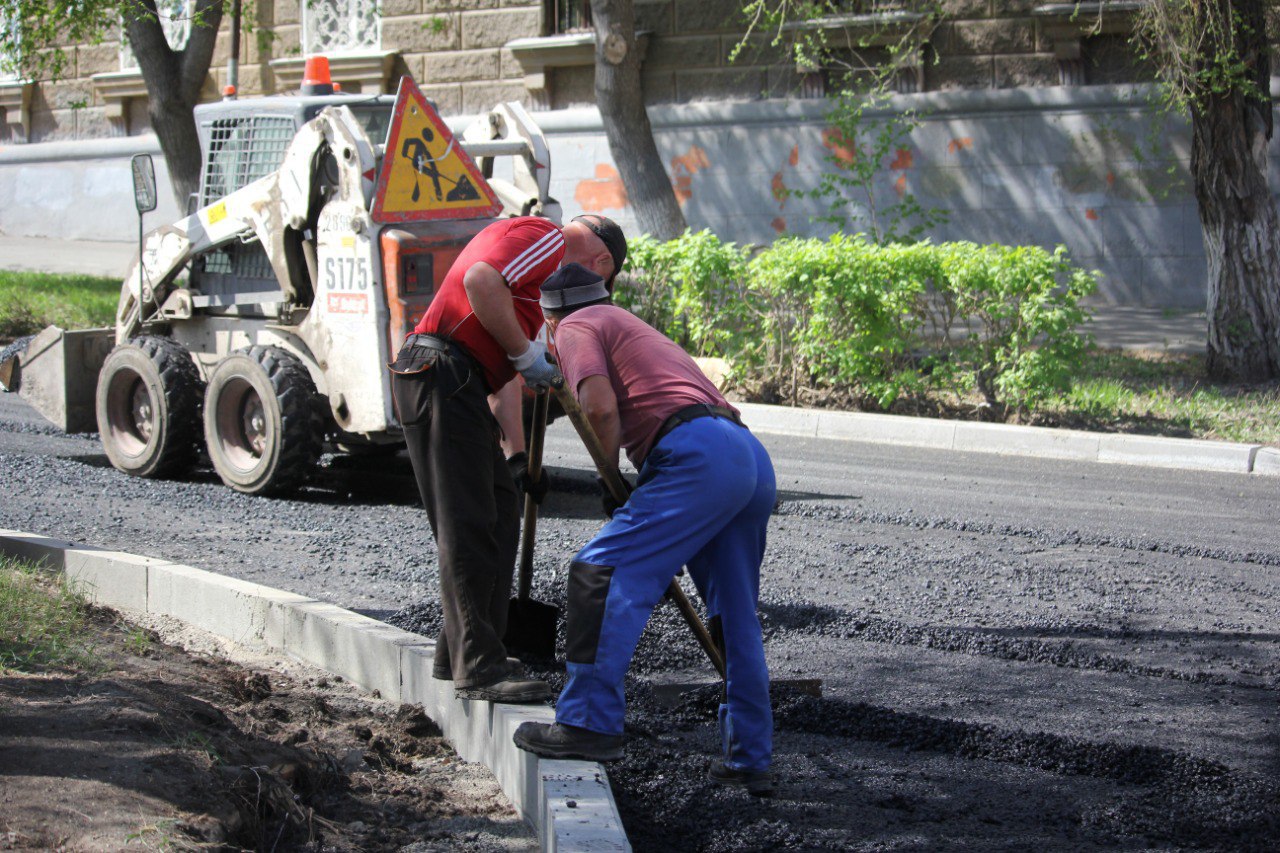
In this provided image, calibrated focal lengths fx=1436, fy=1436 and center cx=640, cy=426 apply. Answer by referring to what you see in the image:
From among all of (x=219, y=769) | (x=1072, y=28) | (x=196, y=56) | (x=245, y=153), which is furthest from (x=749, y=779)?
(x=1072, y=28)

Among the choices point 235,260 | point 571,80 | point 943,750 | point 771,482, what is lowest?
point 943,750

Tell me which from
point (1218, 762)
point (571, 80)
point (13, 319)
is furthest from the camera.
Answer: point (571, 80)

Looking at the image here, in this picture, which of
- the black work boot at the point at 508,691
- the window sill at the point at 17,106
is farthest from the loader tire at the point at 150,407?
the window sill at the point at 17,106

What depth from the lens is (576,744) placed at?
12.7ft

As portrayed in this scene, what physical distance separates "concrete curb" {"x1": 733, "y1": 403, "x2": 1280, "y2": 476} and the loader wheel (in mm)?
4134

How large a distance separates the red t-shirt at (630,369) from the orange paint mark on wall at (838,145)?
14.1 metres

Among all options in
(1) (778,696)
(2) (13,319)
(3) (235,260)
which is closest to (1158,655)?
(1) (778,696)

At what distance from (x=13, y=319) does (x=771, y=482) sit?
12.8 m

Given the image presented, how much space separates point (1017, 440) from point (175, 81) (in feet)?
34.2

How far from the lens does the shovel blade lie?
5.05 metres

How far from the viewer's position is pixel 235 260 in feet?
31.1

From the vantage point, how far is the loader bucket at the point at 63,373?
389 inches

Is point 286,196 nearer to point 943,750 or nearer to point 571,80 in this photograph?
point 943,750

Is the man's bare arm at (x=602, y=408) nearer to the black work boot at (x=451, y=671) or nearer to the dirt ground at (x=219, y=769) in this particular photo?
the black work boot at (x=451, y=671)
